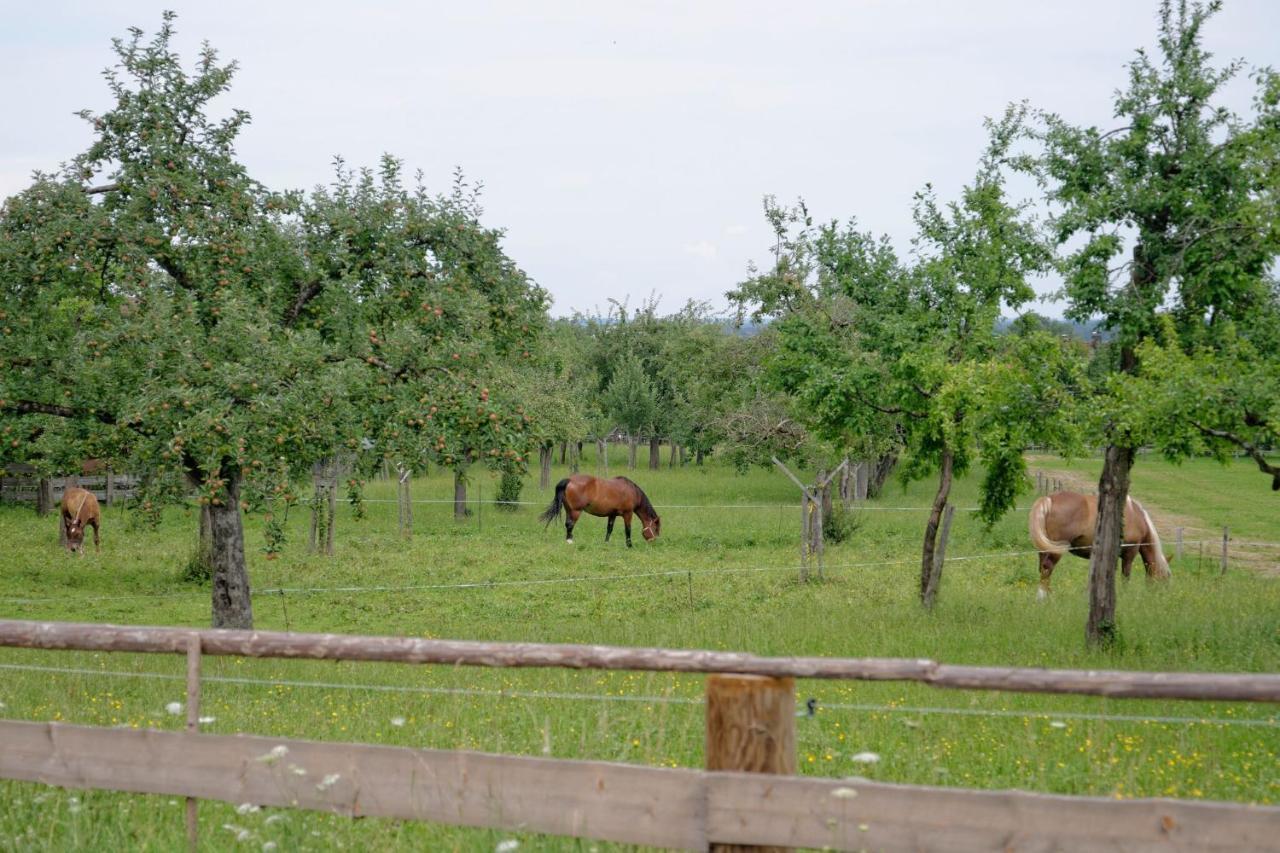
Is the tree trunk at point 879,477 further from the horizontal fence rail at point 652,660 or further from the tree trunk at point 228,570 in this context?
the horizontal fence rail at point 652,660

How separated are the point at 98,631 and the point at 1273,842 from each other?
505cm

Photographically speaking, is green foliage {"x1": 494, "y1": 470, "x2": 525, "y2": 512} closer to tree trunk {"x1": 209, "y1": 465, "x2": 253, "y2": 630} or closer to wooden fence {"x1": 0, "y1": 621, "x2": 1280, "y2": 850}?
tree trunk {"x1": 209, "y1": 465, "x2": 253, "y2": 630}

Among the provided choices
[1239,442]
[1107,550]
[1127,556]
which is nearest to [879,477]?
[1127,556]

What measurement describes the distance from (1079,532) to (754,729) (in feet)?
70.1

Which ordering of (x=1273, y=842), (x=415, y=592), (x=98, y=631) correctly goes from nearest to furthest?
1. (x=1273, y=842)
2. (x=98, y=631)
3. (x=415, y=592)

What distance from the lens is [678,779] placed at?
4551mm

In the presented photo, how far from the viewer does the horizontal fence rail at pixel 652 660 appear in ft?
14.1

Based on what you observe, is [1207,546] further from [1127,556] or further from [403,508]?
[403,508]

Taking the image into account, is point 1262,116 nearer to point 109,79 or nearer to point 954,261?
point 954,261

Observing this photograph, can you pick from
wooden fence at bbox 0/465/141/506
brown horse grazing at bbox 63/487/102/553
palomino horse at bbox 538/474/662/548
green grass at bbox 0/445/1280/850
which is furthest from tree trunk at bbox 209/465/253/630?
wooden fence at bbox 0/465/141/506

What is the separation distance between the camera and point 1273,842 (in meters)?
4.13

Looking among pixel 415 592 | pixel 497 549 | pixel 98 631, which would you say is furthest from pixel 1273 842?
pixel 497 549

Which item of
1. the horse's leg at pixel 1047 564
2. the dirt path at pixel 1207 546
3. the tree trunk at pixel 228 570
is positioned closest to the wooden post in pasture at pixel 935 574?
the horse's leg at pixel 1047 564

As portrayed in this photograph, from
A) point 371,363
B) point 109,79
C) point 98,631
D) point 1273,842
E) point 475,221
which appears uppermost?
point 109,79
